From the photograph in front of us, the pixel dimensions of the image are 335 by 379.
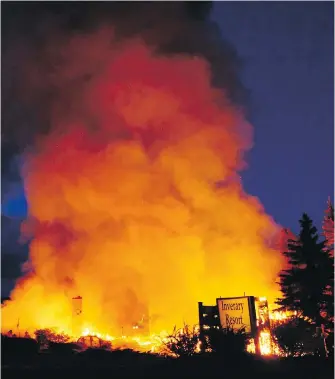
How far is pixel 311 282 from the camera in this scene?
22375 mm

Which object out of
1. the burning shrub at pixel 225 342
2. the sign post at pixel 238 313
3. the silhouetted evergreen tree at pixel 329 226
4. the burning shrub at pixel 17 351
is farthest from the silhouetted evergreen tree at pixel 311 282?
the silhouetted evergreen tree at pixel 329 226

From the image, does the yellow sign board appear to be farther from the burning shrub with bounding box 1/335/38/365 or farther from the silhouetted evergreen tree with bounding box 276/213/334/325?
the burning shrub with bounding box 1/335/38/365

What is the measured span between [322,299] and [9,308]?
80.0 ft

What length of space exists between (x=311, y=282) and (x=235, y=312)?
4.21 meters

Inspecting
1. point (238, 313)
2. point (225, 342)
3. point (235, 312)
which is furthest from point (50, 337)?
point (225, 342)

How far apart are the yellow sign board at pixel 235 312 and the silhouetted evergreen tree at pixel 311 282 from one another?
2984mm

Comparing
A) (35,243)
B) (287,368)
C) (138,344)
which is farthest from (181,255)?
(287,368)

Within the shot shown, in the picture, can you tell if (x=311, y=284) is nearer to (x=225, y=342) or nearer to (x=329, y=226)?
(x=225, y=342)

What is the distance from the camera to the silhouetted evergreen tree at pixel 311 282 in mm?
22109

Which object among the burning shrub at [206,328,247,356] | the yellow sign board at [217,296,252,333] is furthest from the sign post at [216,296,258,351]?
the burning shrub at [206,328,247,356]

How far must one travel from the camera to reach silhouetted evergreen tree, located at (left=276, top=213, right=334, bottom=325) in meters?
22.1

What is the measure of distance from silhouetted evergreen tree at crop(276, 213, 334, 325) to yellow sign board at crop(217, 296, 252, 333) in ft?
9.79

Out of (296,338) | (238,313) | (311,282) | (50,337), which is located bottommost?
(296,338)

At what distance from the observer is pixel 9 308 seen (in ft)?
115
